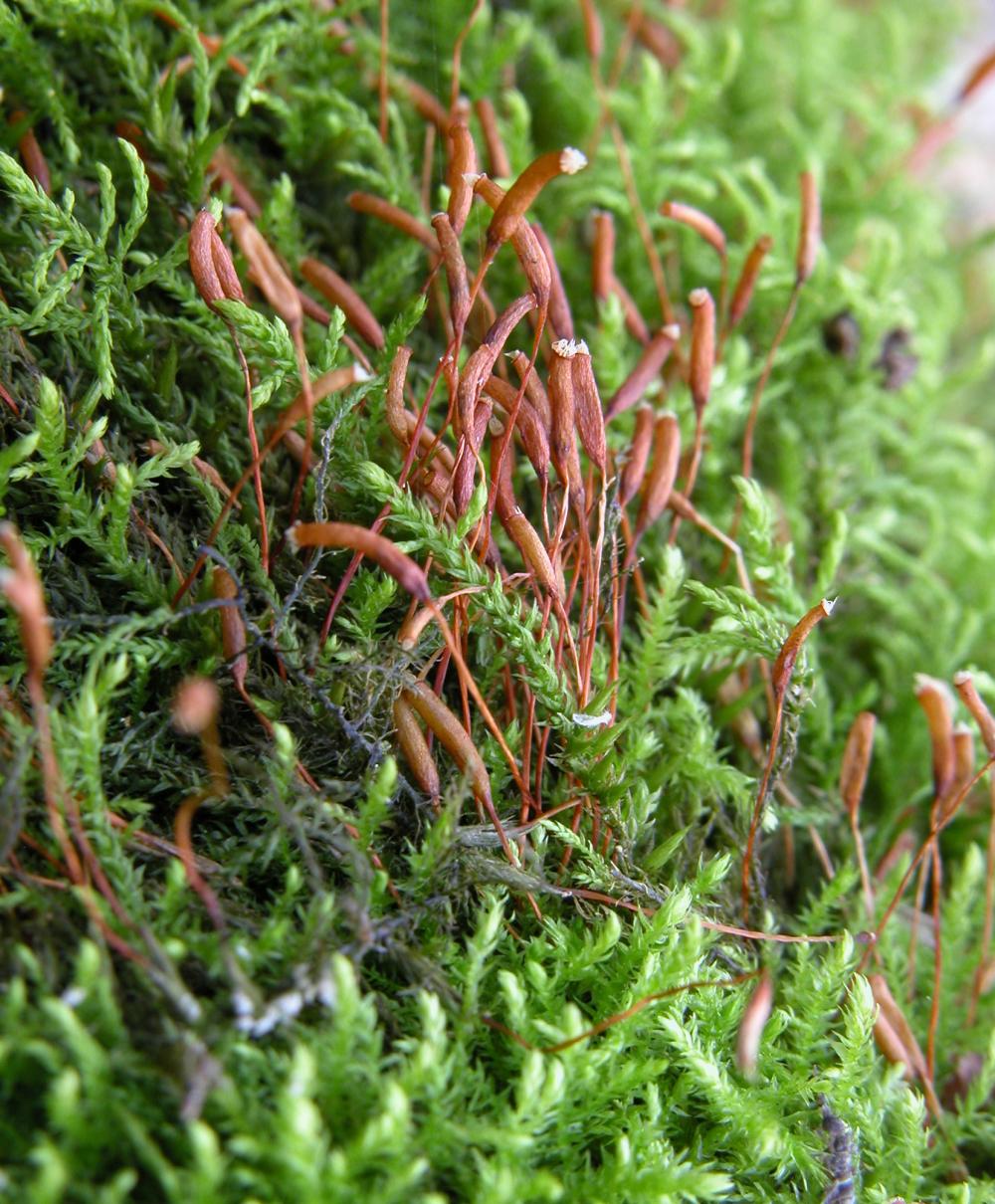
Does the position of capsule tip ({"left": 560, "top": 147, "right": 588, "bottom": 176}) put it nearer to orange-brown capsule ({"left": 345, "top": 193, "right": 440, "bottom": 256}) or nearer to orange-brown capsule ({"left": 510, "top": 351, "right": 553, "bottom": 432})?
orange-brown capsule ({"left": 510, "top": 351, "right": 553, "bottom": 432})

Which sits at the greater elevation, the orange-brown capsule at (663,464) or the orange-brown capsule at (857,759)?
the orange-brown capsule at (663,464)

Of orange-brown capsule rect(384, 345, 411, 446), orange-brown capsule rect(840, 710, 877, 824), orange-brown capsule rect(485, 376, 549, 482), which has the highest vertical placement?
orange-brown capsule rect(485, 376, 549, 482)

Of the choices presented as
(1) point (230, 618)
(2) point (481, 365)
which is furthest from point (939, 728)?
(1) point (230, 618)

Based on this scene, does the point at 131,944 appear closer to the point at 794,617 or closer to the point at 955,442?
the point at 794,617

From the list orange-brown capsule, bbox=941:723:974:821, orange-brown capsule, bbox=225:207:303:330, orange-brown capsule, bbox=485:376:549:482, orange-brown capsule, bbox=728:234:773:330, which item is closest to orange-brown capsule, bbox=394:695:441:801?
orange-brown capsule, bbox=485:376:549:482

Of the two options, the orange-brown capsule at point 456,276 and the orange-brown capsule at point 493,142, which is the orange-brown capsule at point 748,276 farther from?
the orange-brown capsule at point 456,276

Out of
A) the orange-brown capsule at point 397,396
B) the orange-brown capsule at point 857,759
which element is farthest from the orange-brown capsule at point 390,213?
the orange-brown capsule at point 857,759
